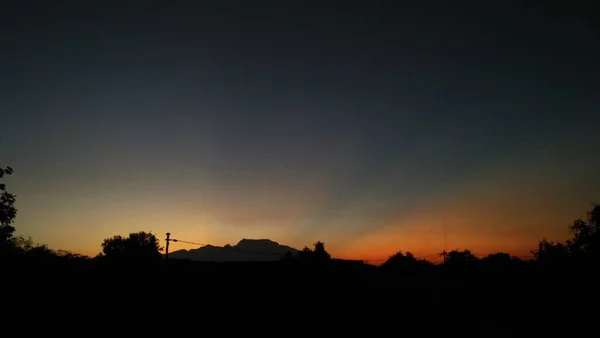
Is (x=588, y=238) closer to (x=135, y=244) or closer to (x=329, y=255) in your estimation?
(x=329, y=255)

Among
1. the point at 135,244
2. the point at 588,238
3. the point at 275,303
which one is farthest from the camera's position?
the point at 135,244

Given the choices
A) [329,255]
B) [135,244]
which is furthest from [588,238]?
[135,244]

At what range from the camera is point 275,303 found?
13.9 metres

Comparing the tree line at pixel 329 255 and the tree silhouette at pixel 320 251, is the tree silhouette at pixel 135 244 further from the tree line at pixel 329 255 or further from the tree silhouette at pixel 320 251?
→ the tree silhouette at pixel 320 251

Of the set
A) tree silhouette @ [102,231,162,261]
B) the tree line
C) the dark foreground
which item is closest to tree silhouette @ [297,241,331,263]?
the tree line

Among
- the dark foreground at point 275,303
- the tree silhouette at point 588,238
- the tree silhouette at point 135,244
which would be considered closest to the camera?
the dark foreground at point 275,303

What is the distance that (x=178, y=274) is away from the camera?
14352 millimetres

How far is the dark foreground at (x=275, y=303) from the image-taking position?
1004 cm

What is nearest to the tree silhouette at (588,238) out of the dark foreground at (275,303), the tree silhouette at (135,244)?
the dark foreground at (275,303)

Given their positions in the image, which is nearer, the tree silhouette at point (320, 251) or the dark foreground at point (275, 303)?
the dark foreground at point (275, 303)

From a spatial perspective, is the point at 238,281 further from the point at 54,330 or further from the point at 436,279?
the point at 436,279

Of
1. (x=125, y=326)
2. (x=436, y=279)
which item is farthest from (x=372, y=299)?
(x=125, y=326)

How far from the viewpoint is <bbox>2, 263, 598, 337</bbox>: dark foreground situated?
10037mm

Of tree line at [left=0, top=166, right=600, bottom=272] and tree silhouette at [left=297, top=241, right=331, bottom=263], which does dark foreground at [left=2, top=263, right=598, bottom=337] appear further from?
tree silhouette at [left=297, top=241, right=331, bottom=263]
